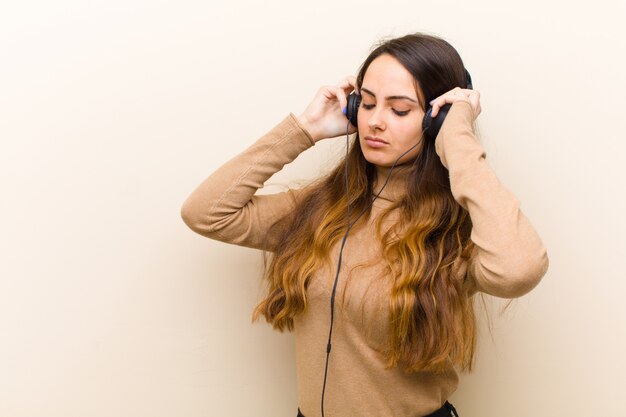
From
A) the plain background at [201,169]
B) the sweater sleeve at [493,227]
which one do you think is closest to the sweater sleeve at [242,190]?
the plain background at [201,169]

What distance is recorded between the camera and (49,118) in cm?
155

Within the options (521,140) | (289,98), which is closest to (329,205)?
(289,98)

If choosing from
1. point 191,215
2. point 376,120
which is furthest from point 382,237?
point 191,215

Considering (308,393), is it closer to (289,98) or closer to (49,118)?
(289,98)

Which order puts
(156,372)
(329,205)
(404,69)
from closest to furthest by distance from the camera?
(404,69)
(329,205)
(156,372)

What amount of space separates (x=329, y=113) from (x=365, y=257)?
1.19 feet

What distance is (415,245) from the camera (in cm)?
134

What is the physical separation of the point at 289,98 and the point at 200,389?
836 mm

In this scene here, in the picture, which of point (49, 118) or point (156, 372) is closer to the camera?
point (49, 118)

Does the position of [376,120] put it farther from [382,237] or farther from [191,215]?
[191,215]

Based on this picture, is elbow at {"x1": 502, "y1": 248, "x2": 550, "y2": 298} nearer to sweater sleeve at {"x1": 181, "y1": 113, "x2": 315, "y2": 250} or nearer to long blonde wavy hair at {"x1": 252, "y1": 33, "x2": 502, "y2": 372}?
long blonde wavy hair at {"x1": 252, "y1": 33, "x2": 502, "y2": 372}

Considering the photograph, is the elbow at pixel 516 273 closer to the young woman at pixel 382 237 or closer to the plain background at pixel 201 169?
the young woman at pixel 382 237

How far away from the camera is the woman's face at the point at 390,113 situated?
133cm

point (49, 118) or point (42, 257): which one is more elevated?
point (49, 118)
